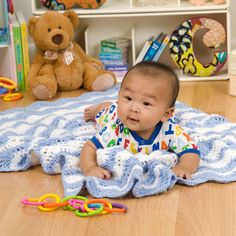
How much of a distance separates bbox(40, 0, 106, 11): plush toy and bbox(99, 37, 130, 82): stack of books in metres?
0.20

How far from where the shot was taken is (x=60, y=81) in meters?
2.76

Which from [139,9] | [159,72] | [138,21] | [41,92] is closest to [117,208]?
[159,72]

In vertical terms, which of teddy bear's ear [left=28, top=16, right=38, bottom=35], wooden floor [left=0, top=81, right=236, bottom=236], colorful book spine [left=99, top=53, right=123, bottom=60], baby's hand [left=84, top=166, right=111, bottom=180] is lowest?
wooden floor [left=0, top=81, right=236, bottom=236]

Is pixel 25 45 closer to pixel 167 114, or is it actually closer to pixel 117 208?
pixel 167 114

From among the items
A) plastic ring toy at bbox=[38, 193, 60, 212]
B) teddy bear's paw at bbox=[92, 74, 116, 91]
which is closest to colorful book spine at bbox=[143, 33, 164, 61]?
teddy bear's paw at bbox=[92, 74, 116, 91]

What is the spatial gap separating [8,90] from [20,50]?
0.57ft

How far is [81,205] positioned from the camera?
1702 millimetres

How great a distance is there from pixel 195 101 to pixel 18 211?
3.53ft

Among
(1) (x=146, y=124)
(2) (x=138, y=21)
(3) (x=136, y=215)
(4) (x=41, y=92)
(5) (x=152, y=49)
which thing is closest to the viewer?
(3) (x=136, y=215)

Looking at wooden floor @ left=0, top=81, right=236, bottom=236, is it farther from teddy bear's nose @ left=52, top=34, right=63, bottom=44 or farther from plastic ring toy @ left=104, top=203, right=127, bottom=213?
teddy bear's nose @ left=52, top=34, right=63, bottom=44

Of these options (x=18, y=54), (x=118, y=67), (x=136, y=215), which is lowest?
(x=136, y=215)

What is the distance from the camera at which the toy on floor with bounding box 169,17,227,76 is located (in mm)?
2801

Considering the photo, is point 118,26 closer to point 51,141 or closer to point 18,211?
point 51,141

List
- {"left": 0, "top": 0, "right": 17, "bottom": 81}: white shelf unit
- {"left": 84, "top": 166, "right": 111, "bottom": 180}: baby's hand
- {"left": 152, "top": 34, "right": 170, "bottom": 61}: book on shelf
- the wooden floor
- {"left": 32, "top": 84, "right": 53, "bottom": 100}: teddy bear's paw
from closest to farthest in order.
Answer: the wooden floor, {"left": 84, "top": 166, "right": 111, "bottom": 180}: baby's hand, {"left": 32, "top": 84, "right": 53, "bottom": 100}: teddy bear's paw, {"left": 0, "top": 0, "right": 17, "bottom": 81}: white shelf unit, {"left": 152, "top": 34, "right": 170, "bottom": 61}: book on shelf
